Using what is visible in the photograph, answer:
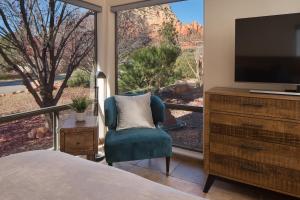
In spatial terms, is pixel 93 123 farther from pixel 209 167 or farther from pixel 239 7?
pixel 239 7

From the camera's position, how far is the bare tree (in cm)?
265

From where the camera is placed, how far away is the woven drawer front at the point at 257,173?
1.94 meters

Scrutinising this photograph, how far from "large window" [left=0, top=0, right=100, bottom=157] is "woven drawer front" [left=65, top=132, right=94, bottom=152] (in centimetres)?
70

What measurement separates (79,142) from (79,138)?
43mm

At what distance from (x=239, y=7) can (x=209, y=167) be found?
67.3 inches

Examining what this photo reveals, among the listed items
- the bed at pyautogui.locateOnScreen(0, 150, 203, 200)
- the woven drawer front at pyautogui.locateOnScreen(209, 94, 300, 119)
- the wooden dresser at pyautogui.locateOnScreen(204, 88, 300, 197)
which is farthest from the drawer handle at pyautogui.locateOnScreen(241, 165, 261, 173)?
the bed at pyautogui.locateOnScreen(0, 150, 203, 200)

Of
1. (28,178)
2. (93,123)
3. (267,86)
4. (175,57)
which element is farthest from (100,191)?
(175,57)

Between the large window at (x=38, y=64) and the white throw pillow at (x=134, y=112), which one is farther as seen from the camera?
the white throw pillow at (x=134, y=112)

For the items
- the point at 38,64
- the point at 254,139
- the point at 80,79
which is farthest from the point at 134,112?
the point at 254,139

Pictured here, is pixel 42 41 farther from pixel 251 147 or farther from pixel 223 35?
pixel 251 147

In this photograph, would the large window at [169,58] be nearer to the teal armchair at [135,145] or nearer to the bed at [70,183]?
the teal armchair at [135,145]

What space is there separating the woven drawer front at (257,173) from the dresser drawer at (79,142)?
50.1 inches

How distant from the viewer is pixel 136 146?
8.52ft

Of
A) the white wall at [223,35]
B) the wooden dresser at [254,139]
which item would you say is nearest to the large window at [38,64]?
the white wall at [223,35]
